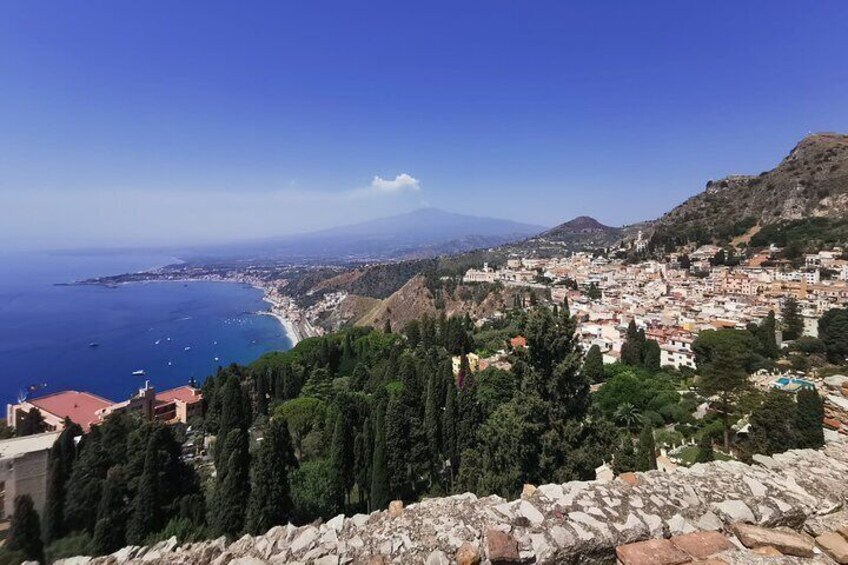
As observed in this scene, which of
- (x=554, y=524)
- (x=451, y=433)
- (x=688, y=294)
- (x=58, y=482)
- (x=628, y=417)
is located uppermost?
(x=554, y=524)

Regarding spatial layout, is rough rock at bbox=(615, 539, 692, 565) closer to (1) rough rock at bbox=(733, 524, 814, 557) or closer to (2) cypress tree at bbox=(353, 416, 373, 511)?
(1) rough rock at bbox=(733, 524, 814, 557)

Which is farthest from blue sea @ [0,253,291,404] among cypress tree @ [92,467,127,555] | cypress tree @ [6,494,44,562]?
cypress tree @ [6,494,44,562]

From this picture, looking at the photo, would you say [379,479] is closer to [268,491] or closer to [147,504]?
[268,491]

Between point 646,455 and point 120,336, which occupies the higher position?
point 646,455

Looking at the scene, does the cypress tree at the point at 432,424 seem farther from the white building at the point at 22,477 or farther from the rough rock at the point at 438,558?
the rough rock at the point at 438,558

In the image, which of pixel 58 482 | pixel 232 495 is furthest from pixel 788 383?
pixel 58 482

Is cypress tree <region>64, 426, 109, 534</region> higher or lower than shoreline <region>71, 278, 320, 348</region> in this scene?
higher

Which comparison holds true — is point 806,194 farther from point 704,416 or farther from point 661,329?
point 704,416
